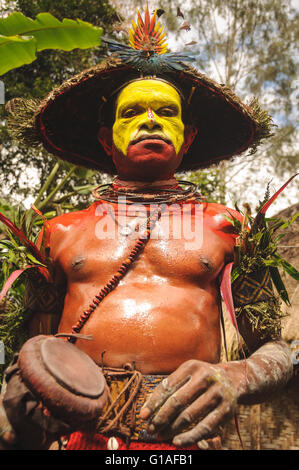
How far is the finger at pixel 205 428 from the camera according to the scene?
1.57 meters

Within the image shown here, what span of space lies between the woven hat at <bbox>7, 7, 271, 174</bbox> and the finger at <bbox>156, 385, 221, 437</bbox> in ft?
5.48

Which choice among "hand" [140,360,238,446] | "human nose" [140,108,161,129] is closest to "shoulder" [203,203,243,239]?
"human nose" [140,108,161,129]

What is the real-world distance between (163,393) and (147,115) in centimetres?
148

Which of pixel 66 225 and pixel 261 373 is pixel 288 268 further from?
pixel 66 225

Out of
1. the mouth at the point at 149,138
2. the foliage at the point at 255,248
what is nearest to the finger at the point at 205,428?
the foliage at the point at 255,248

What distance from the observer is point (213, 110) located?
2875mm

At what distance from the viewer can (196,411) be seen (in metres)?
1.62

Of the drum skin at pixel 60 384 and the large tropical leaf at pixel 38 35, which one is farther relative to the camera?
the large tropical leaf at pixel 38 35

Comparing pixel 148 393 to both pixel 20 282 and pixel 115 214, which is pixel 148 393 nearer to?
pixel 115 214

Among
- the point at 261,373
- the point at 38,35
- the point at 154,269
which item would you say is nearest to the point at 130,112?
the point at 38,35

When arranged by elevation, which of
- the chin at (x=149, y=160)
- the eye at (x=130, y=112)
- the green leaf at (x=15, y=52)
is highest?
the green leaf at (x=15, y=52)

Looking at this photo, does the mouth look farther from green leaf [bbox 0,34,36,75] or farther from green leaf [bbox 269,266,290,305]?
green leaf [bbox 269,266,290,305]

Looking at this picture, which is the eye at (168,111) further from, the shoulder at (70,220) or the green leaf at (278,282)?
the green leaf at (278,282)
